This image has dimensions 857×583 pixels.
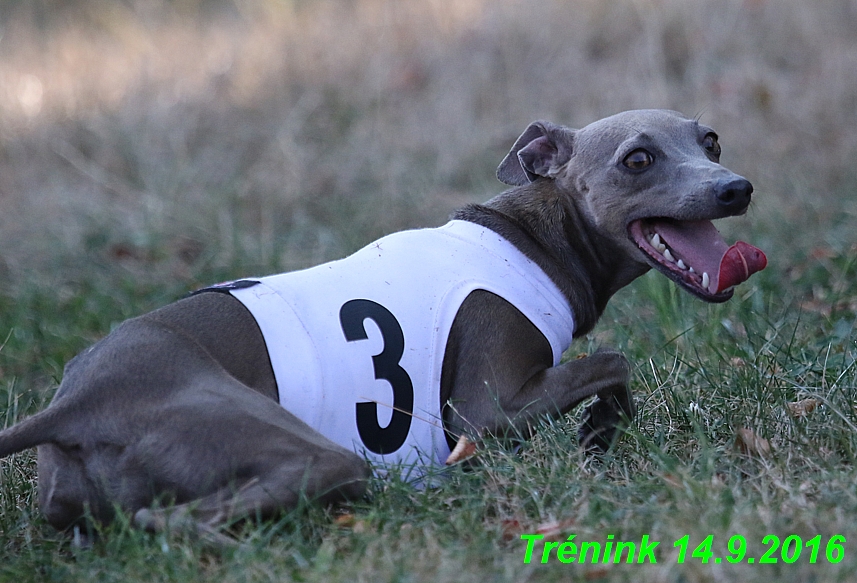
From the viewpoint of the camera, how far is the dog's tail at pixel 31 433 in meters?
3.12

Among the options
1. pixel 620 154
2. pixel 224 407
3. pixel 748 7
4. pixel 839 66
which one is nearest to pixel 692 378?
pixel 620 154

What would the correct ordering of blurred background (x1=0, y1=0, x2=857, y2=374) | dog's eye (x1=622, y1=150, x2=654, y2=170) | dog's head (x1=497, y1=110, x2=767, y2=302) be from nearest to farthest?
1. dog's head (x1=497, y1=110, x2=767, y2=302)
2. dog's eye (x1=622, y1=150, x2=654, y2=170)
3. blurred background (x1=0, y1=0, x2=857, y2=374)

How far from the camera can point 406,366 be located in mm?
3561

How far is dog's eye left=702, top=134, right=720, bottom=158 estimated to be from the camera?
13.1 ft

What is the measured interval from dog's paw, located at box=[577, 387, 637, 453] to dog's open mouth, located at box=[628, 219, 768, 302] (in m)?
0.45

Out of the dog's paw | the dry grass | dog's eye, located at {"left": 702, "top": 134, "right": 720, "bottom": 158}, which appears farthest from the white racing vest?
the dry grass

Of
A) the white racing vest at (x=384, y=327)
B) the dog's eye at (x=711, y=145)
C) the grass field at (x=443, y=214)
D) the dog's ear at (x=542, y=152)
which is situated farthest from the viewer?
the dog's ear at (x=542, y=152)

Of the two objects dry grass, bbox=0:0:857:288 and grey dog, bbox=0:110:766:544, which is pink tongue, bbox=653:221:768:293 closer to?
grey dog, bbox=0:110:766:544

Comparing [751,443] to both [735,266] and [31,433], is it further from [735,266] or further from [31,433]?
[31,433]

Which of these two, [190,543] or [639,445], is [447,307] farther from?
[190,543]

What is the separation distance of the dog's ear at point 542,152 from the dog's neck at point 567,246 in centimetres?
15

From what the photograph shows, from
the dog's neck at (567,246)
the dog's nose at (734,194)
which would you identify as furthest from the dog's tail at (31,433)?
the dog's nose at (734,194)

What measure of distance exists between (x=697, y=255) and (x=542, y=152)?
0.83 meters

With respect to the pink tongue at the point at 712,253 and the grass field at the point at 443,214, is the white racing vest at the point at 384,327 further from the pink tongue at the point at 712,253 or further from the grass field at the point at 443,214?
the pink tongue at the point at 712,253
